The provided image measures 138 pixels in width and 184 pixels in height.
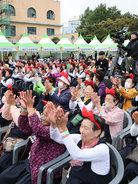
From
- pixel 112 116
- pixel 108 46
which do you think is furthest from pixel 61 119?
pixel 108 46

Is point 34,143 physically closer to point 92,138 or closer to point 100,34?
point 92,138

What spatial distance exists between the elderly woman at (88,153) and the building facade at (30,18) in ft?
98.6

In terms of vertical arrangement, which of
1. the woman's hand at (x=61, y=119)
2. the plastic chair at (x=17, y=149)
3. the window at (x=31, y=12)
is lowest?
the plastic chair at (x=17, y=149)

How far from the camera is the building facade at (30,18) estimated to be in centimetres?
2989

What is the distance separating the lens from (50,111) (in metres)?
1.75

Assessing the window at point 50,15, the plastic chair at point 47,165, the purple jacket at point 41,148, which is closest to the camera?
the plastic chair at point 47,165

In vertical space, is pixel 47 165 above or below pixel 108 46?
below

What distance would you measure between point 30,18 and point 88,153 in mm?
35651

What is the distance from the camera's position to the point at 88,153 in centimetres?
163

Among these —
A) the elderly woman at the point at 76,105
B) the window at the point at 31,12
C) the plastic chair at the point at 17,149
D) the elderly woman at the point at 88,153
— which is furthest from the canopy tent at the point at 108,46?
the window at the point at 31,12

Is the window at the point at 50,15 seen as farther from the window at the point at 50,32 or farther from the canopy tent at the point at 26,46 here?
the canopy tent at the point at 26,46

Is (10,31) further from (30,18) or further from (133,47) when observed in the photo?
(133,47)

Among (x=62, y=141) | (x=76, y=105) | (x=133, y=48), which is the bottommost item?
(x=62, y=141)

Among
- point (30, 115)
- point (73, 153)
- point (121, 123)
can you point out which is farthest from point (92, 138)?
point (121, 123)
